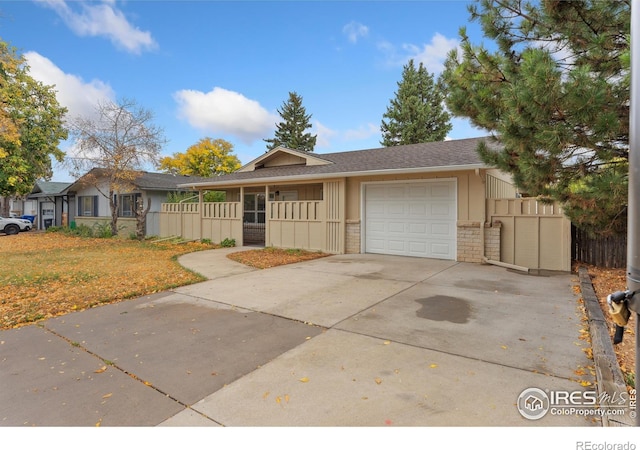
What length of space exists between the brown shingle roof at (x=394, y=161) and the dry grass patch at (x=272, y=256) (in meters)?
2.61

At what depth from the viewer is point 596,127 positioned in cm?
373

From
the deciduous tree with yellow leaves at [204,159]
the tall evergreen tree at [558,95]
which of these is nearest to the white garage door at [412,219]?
the tall evergreen tree at [558,95]

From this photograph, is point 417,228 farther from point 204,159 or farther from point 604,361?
Answer: point 204,159

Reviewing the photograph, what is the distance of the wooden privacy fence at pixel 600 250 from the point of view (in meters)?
7.60

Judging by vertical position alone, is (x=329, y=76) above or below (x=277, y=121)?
below

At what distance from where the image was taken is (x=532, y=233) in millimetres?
7996

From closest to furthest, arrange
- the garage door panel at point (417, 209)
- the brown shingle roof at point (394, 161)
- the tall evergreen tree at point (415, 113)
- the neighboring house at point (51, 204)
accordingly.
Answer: the brown shingle roof at point (394, 161)
the garage door panel at point (417, 209)
the neighboring house at point (51, 204)
the tall evergreen tree at point (415, 113)

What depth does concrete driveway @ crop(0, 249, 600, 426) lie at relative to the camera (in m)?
2.33

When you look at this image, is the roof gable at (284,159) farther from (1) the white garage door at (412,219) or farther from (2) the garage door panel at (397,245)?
(2) the garage door panel at (397,245)

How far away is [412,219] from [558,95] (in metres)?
6.27

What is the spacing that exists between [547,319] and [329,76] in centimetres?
1068

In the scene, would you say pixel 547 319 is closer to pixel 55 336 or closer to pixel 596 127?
pixel 596 127
